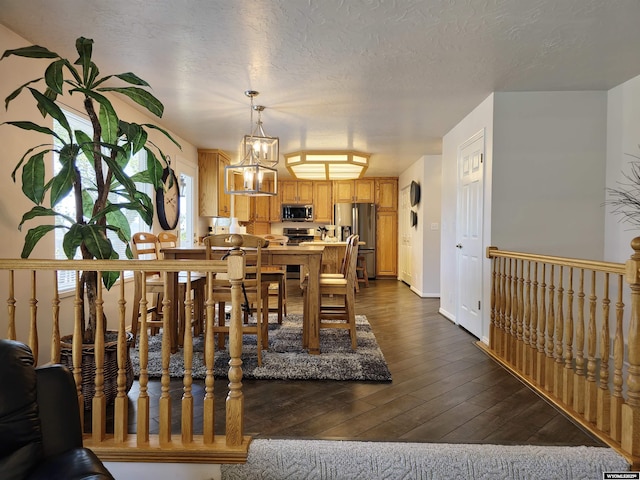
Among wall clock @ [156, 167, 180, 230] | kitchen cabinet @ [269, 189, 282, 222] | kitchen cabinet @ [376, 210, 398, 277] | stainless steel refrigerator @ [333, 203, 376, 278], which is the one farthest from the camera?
kitchen cabinet @ [269, 189, 282, 222]

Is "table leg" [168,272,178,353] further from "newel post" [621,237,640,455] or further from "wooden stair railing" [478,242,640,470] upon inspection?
"newel post" [621,237,640,455]

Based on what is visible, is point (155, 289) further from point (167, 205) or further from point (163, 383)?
point (167, 205)

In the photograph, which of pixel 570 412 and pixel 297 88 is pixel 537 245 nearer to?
pixel 570 412

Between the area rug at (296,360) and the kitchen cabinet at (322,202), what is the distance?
496 cm

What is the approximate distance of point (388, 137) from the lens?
202 inches

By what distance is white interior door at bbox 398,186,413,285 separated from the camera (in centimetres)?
745

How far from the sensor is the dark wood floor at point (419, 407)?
78.0 inches

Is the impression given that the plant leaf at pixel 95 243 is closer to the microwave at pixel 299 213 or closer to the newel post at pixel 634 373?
the newel post at pixel 634 373

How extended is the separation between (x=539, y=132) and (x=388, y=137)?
198 cm

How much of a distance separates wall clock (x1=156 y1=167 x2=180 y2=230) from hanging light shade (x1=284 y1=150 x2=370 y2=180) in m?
1.96

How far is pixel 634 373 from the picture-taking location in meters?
1.86

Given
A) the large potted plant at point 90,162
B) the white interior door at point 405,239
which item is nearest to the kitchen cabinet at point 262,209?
the white interior door at point 405,239

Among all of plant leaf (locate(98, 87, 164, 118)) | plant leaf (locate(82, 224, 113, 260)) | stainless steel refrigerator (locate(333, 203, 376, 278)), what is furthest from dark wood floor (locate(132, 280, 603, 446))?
stainless steel refrigerator (locate(333, 203, 376, 278))

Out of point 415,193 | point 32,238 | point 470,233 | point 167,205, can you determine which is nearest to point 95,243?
point 32,238
